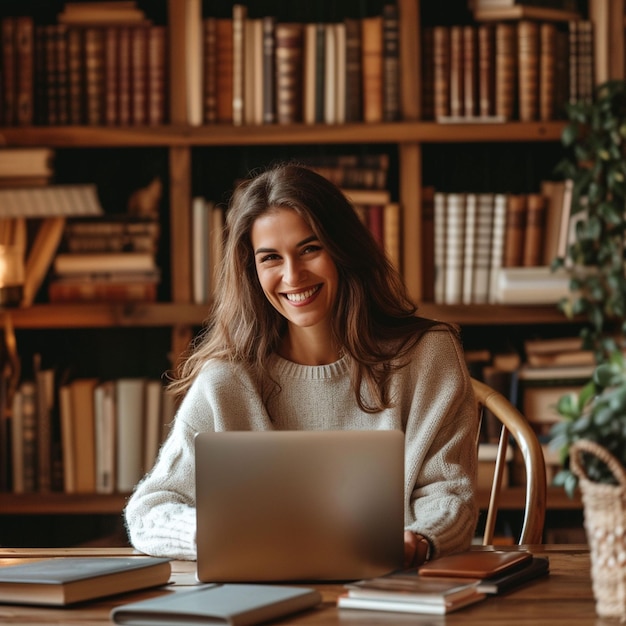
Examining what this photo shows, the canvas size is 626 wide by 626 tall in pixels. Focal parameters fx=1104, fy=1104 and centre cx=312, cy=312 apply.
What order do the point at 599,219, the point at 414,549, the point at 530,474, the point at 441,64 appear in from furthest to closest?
the point at 441,64 → the point at 599,219 → the point at 530,474 → the point at 414,549

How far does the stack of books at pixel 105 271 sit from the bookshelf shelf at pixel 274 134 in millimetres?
214

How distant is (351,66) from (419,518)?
148cm

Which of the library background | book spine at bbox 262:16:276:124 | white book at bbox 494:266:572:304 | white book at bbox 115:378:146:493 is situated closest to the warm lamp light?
the library background

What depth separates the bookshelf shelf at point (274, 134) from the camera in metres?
2.77

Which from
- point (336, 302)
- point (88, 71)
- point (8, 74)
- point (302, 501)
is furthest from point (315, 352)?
point (8, 74)

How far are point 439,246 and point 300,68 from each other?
573mm

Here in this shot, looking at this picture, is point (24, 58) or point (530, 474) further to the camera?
point (24, 58)

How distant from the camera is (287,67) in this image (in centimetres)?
276

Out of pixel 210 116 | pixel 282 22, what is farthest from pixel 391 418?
pixel 282 22

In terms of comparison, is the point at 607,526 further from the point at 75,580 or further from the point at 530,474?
the point at 530,474

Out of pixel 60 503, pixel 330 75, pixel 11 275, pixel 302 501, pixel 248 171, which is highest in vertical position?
pixel 330 75

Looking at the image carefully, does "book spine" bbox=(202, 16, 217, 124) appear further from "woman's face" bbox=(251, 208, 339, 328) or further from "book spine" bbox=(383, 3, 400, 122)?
"woman's face" bbox=(251, 208, 339, 328)

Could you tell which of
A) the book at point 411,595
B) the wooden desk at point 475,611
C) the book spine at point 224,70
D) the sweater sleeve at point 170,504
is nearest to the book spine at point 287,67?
the book spine at point 224,70

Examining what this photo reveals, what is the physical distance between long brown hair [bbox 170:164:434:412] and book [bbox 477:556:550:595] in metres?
0.51
